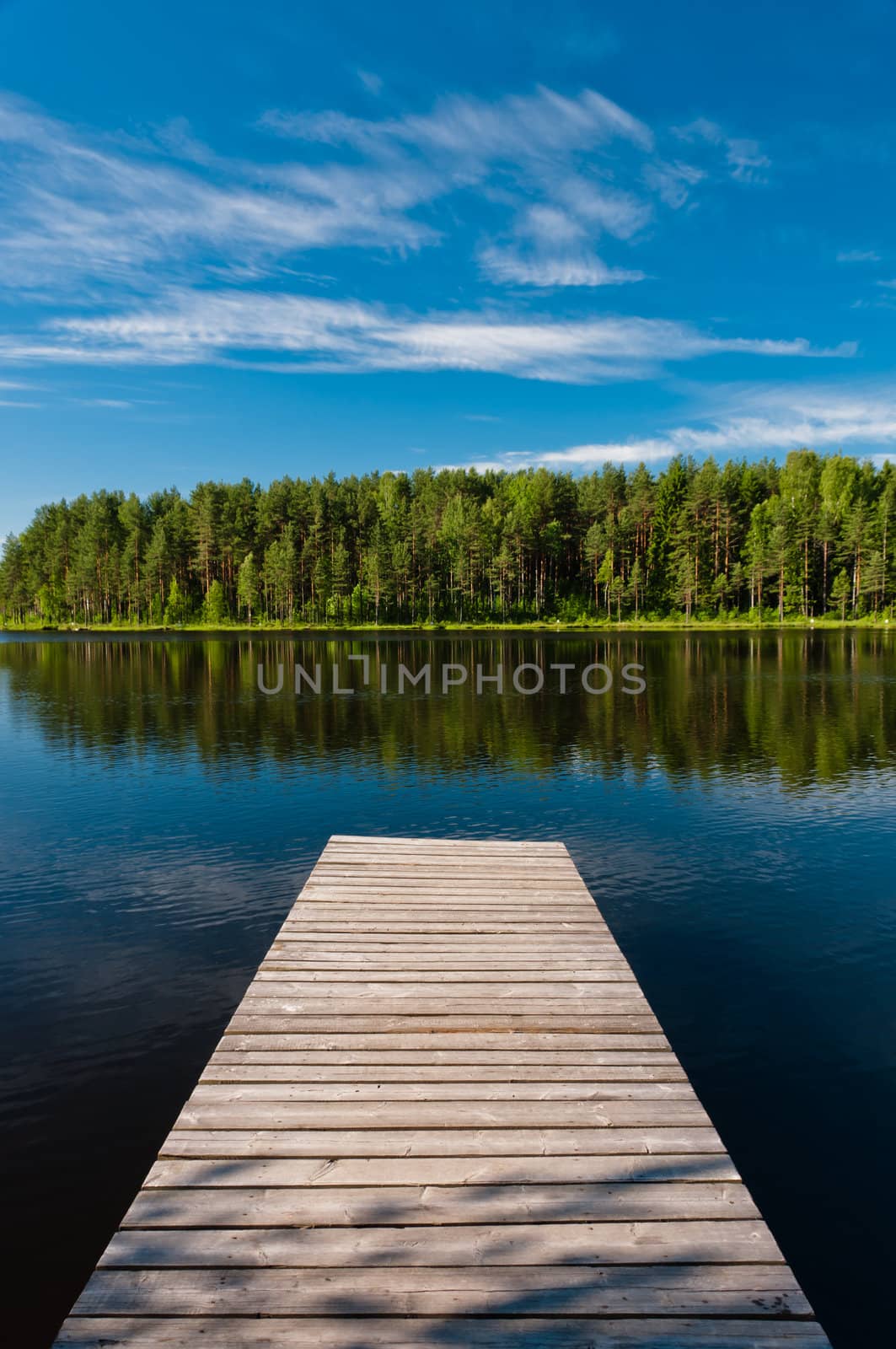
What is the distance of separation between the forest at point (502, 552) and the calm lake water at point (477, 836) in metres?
83.0

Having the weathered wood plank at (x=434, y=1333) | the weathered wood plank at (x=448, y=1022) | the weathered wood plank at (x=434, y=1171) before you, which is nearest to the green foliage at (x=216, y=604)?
the weathered wood plank at (x=448, y=1022)

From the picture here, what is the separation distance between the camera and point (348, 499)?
13575 centimetres

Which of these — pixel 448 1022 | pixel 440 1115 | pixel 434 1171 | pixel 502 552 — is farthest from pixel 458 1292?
pixel 502 552

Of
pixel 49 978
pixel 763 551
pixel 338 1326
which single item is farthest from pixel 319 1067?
pixel 763 551

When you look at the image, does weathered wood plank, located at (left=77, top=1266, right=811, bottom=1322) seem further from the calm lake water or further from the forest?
the forest

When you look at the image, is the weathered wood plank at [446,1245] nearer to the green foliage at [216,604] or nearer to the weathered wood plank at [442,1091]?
the weathered wood plank at [442,1091]

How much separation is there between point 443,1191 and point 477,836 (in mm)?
11934

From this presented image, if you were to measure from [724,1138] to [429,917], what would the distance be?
3.97 metres

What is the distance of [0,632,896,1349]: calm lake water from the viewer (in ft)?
23.3

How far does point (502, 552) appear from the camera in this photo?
119125 millimetres

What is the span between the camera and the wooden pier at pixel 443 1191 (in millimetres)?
4160

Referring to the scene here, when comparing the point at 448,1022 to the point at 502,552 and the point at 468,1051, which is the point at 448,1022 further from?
the point at 502,552

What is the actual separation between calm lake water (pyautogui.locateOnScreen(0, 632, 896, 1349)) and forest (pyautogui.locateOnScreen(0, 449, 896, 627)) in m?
83.0

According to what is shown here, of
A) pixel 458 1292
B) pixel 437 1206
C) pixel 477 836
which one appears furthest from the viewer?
pixel 477 836
